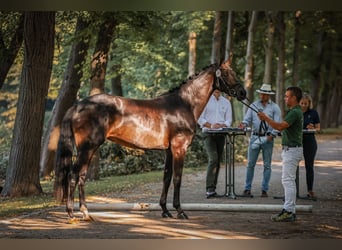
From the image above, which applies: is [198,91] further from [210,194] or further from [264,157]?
[264,157]

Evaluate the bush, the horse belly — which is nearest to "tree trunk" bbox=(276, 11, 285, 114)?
the bush

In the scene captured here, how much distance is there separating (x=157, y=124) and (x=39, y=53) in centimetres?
219

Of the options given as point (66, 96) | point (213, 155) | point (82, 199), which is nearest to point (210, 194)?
point (213, 155)

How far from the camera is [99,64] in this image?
966cm

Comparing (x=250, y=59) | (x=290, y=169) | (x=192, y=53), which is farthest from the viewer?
(x=192, y=53)

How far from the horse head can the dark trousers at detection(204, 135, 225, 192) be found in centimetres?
112

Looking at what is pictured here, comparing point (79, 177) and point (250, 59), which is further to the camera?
point (250, 59)

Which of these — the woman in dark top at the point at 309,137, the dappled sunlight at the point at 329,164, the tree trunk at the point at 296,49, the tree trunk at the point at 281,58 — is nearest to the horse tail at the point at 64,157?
the woman in dark top at the point at 309,137

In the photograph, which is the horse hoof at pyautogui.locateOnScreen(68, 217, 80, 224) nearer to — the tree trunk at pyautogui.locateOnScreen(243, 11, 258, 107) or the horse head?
the horse head

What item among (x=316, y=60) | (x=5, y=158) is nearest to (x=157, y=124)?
(x=5, y=158)

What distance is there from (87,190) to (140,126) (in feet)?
5.51

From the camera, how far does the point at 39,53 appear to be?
26.4 feet

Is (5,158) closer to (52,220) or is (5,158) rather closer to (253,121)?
(52,220)

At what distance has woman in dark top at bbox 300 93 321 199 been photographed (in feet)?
25.0
